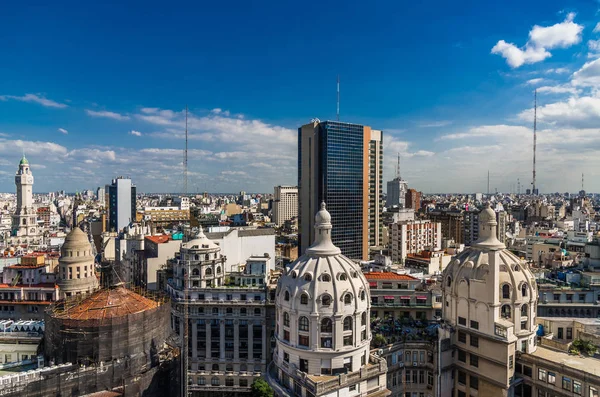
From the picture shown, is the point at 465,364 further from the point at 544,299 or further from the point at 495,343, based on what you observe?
the point at 544,299

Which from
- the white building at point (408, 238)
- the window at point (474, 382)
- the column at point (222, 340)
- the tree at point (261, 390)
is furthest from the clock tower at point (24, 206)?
the window at point (474, 382)

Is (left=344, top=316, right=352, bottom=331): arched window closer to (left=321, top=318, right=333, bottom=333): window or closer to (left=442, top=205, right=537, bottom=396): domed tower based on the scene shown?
(left=321, top=318, right=333, bottom=333): window

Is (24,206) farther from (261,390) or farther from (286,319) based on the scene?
(286,319)

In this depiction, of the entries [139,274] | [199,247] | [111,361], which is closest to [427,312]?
[199,247]


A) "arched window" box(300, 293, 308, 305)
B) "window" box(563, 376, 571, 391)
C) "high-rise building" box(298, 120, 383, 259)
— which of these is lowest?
"window" box(563, 376, 571, 391)

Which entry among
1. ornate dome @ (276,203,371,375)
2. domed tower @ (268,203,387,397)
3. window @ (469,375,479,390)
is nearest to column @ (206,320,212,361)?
domed tower @ (268,203,387,397)

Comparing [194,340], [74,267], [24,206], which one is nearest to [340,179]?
[194,340]

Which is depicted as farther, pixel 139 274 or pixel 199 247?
pixel 139 274
